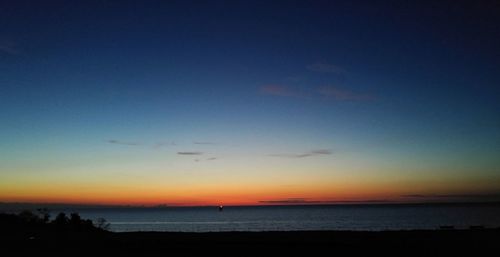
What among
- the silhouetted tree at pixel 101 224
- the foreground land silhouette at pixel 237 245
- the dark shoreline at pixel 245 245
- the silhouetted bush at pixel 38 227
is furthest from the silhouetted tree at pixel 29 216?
the dark shoreline at pixel 245 245

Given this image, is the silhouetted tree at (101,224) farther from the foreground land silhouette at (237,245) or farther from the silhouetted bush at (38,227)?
the foreground land silhouette at (237,245)

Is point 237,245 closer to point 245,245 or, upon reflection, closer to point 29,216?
point 245,245

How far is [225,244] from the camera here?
1090 inches

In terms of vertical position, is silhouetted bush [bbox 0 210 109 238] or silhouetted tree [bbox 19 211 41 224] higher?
silhouetted tree [bbox 19 211 41 224]

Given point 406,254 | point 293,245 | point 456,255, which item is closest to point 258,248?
point 293,245

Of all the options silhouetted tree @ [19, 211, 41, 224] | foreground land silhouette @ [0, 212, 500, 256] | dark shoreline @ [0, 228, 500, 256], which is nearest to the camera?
foreground land silhouette @ [0, 212, 500, 256]

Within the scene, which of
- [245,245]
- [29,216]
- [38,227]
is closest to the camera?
[245,245]

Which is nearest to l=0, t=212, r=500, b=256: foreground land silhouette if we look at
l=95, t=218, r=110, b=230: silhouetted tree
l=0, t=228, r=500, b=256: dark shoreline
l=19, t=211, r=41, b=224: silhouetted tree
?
l=0, t=228, r=500, b=256: dark shoreline

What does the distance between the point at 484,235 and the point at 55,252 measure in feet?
81.7

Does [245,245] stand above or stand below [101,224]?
below

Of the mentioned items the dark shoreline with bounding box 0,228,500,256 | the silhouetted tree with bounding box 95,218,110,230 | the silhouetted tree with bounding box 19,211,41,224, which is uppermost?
the silhouetted tree with bounding box 19,211,41,224

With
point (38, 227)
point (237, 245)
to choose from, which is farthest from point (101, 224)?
point (237, 245)

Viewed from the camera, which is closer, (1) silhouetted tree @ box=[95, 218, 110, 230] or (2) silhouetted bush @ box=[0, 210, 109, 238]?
(2) silhouetted bush @ box=[0, 210, 109, 238]

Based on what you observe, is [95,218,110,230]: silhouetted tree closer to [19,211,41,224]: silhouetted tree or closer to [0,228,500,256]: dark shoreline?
[19,211,41,224]: silhouetted tree
